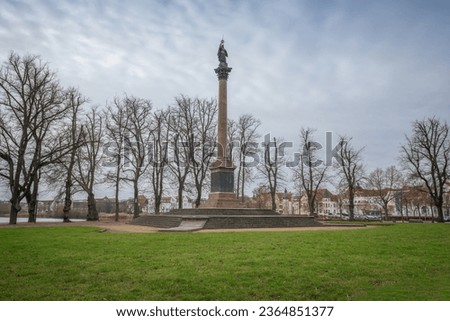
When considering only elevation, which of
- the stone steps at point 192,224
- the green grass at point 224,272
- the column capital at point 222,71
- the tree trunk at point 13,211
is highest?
the column capital at point 222,71

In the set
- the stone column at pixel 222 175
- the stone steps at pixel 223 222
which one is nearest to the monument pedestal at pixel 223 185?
the stone column at pixel 222 175

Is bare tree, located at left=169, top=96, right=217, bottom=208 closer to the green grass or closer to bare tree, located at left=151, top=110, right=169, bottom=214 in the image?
bare tree, located at left=151, top=110, right=169, bottom=214

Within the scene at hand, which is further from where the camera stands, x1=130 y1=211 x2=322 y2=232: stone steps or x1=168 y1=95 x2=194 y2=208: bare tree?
x1=168 y1=95 x2=194 y2=208: bare tree

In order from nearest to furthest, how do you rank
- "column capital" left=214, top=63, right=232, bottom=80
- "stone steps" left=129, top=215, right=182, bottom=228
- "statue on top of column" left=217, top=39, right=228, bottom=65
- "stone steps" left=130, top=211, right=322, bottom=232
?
"stone steps" left=130, top=211, right=322, bottom=232 < "stone steps" left=129, top=215, right=182, bottom=228 < "column capital" left=214, top=63, right=232, bottom=80 < "statue on top of column" left=217, top=39, right=228, bottom=65

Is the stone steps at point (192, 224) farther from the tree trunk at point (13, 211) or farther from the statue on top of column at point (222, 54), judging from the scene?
the statue on top of column at point (222, 54)

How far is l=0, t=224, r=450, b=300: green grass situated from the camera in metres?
7.45

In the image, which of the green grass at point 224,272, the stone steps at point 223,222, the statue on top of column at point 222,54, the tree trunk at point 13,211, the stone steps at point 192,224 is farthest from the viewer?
the statue on top of column at point 222,54

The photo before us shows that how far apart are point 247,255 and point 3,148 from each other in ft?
89.8

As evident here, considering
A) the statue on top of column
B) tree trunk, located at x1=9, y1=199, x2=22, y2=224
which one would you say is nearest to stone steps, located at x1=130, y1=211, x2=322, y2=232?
tree trunk, located at x1=9, y1=199, x2=22, y2=224

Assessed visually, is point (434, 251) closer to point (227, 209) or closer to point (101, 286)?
point (101, 286)

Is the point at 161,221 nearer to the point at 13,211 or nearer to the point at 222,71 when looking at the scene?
the point at 13,211

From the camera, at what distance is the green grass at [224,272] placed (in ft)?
24.5

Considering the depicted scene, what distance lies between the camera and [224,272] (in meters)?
8.83
